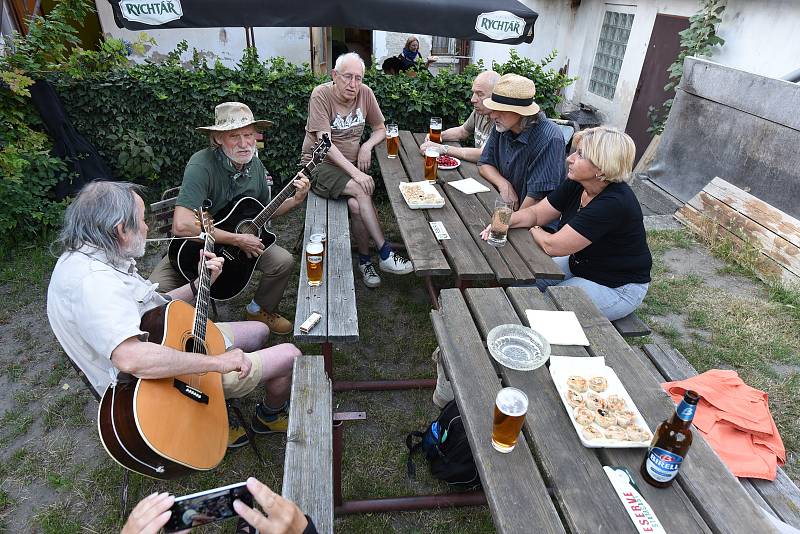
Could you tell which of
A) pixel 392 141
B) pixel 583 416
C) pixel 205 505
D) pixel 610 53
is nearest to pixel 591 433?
pixel 583 416

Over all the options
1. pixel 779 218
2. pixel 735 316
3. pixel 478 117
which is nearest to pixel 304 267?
pixel 478 117

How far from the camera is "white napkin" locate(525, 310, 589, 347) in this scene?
1946 mm

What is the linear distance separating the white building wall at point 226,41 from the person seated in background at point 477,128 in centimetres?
436

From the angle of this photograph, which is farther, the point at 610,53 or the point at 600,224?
the point at 610,53

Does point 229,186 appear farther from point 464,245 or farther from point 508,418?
point 508,418

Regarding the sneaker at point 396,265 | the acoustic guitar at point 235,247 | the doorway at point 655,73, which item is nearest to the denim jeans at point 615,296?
the sneaker at point 396,265

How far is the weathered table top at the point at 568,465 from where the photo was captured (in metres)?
1.32

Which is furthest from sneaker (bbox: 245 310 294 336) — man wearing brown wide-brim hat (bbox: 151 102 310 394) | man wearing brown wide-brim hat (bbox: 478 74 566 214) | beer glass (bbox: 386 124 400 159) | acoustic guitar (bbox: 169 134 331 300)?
man wearing brown wide-brim hat (bbox: 478 74 566 214)

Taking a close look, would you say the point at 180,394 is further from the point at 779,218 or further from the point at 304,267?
the point at 779,218

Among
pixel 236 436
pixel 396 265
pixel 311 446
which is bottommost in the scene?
pixel 236 436

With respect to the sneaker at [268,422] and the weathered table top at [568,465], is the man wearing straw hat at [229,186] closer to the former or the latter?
the sneaker at [268,422]

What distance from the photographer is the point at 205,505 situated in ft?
4.07

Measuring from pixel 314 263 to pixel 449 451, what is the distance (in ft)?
4.01

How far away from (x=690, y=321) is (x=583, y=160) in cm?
201
